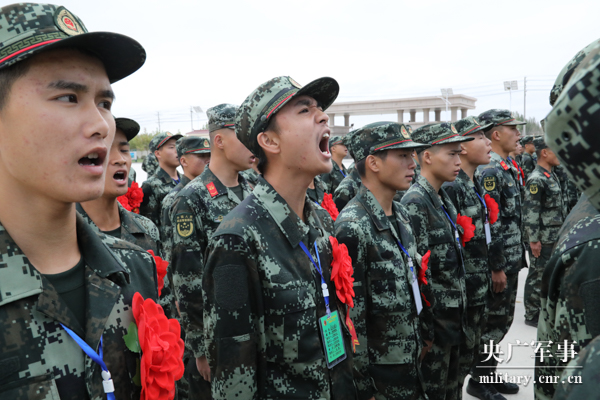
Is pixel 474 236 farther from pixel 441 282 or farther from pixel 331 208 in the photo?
pixel 331 208

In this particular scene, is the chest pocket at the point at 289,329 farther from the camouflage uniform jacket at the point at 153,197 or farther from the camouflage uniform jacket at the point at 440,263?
the camouflage uniform jacket at the point at 153,197

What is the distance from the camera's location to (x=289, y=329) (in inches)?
75.4

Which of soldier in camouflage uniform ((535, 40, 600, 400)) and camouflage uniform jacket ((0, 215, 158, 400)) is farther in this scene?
camouflage uniform jacket ((0, 215, 158, 400))

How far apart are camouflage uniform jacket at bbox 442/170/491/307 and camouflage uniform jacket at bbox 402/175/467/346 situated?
600mm

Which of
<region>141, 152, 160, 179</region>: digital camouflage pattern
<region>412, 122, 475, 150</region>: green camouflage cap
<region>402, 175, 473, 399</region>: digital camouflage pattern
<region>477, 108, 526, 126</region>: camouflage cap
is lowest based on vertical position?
<region>402, 175, 473, 399</region>: digital camouflage pattern

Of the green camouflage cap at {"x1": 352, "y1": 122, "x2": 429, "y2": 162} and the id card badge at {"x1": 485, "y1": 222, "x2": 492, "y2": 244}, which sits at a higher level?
the green camouflage cap at {"x1": 352, "y1": 122, "x2": 429, "y2": 162}

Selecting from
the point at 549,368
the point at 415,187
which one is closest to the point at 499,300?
the point at 415,187

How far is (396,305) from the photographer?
2.94 m

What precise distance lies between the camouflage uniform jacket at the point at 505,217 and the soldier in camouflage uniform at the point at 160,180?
491 cm

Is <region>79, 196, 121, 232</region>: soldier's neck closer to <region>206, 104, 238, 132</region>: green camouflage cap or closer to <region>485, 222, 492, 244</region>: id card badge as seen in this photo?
<region>206, 104, 238, 132</region>: green camouflage cap

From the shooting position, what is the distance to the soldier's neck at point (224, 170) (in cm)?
396

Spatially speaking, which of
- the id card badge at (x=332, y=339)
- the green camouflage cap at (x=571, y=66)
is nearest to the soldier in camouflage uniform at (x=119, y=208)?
the id card badge at (x=332, y=339)

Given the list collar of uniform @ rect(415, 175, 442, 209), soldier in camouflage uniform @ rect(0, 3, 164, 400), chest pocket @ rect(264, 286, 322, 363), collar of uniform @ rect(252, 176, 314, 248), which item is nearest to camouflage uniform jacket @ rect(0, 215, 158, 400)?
soldier in camouflage uniform @ rect(0, 3, 164, 400)

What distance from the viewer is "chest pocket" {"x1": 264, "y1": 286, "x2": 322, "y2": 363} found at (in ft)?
6.24
